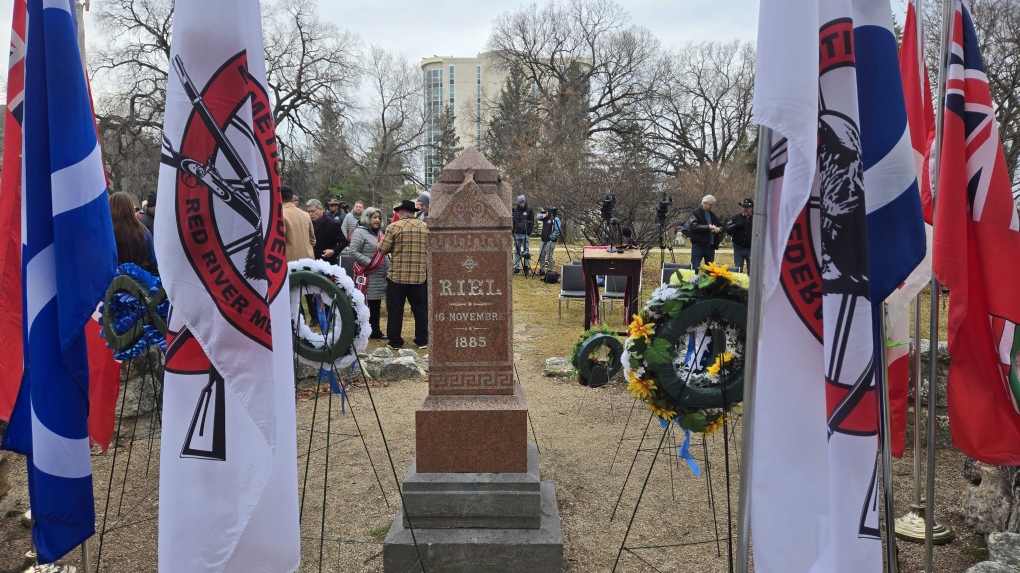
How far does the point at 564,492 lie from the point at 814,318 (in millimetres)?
3084

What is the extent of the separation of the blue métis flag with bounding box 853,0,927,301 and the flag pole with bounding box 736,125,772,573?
1.44 feet

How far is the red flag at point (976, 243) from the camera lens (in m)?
3.19

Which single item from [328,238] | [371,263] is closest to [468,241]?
[371,263]

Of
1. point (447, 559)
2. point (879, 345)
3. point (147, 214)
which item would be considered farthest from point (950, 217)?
point (147, 214)

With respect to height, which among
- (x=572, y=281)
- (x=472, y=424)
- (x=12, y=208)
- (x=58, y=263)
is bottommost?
(x=472, y=424)

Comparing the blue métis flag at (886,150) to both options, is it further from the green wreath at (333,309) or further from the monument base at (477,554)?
the green wreath at (333,309)

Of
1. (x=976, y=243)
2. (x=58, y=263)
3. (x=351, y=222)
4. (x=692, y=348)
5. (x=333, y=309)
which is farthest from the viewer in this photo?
(x=351, y=222)

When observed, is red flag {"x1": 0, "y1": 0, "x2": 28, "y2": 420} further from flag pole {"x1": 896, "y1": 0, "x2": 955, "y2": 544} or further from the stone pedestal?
flag pole {"x1": 896, "y1": 0, "x2": 955, "y2": 544}

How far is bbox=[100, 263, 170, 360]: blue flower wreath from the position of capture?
3857 millimetres

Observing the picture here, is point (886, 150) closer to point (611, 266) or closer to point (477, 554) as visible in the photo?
point (477, 554)

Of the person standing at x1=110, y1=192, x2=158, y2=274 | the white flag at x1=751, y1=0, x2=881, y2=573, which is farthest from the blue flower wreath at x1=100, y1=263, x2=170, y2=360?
the white flag at x1=751, y1=0, x2=881, y2=573

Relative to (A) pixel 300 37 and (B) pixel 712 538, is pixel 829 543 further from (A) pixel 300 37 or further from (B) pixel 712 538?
(A) pixel 300 37

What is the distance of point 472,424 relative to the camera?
406 centimetres

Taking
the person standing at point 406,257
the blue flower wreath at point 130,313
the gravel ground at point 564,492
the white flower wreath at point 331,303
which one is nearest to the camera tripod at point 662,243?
the person standing at point 406,257
